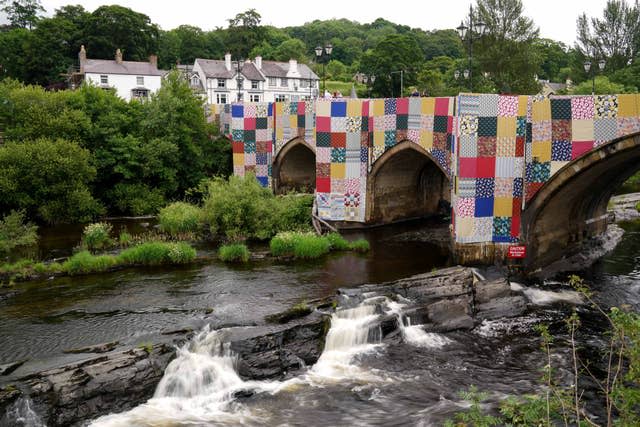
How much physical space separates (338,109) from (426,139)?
13.9 ft

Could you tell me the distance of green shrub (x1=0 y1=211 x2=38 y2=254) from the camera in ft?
69.6

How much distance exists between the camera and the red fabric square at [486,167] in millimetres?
19297

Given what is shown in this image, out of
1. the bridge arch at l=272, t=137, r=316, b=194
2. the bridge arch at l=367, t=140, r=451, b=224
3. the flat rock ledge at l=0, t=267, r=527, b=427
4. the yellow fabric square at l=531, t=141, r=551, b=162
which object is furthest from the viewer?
the bridge arch at l=272, t=137, r=316, b=194

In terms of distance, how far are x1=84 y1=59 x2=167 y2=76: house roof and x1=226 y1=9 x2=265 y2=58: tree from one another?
25.6 m

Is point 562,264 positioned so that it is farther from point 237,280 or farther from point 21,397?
point 21,397

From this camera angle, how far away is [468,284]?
17.3 m

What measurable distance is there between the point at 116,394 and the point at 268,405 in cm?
302

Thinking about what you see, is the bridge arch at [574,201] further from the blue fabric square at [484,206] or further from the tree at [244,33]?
→ the tree at [244,33]

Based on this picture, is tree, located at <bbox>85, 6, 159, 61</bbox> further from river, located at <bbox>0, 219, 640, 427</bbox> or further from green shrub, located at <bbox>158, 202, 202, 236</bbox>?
river, located at <bbox>0, 219, 640, 427</bbox>

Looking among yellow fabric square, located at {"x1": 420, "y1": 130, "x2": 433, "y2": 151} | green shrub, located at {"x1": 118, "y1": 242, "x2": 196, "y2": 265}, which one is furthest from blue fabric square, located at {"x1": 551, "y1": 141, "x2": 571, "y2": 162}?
green shrub, located at {"x1": 118, "y1": 242, "x2": 196, "y2": 265}

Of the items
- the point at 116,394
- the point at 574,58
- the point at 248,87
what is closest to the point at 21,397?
the point at 116,394

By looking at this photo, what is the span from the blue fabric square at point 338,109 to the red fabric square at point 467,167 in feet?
23.8

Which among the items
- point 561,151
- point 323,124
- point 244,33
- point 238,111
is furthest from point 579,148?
point 244,33

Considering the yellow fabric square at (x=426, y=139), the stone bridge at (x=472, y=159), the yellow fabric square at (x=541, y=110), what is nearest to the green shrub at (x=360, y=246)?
the stone bridge at (x=472, y=159)
